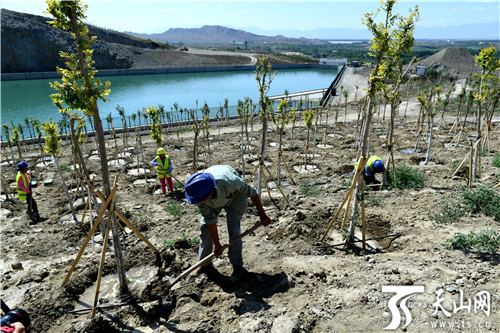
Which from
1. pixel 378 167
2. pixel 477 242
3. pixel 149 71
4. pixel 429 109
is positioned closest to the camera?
pixel 477 242

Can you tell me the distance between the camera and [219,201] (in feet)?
15.7

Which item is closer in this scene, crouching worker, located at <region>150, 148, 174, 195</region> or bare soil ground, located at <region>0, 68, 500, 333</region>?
bare soil ground, located at <region>0, 68, 500, 333</region>

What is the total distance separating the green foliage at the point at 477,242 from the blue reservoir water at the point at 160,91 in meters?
19.6

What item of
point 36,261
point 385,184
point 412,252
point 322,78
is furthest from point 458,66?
point 36,261

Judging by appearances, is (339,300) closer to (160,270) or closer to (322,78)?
(160,270)

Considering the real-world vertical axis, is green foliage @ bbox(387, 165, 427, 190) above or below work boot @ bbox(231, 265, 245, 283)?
above

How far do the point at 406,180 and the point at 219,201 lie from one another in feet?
21.6

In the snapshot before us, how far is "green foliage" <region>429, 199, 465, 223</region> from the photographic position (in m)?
6.28

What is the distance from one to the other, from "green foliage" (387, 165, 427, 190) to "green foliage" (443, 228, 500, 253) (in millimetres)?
3794

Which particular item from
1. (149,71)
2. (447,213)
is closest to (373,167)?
(447,213)

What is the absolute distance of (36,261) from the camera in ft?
20.5

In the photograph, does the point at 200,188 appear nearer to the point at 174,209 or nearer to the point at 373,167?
the point at 174,209
